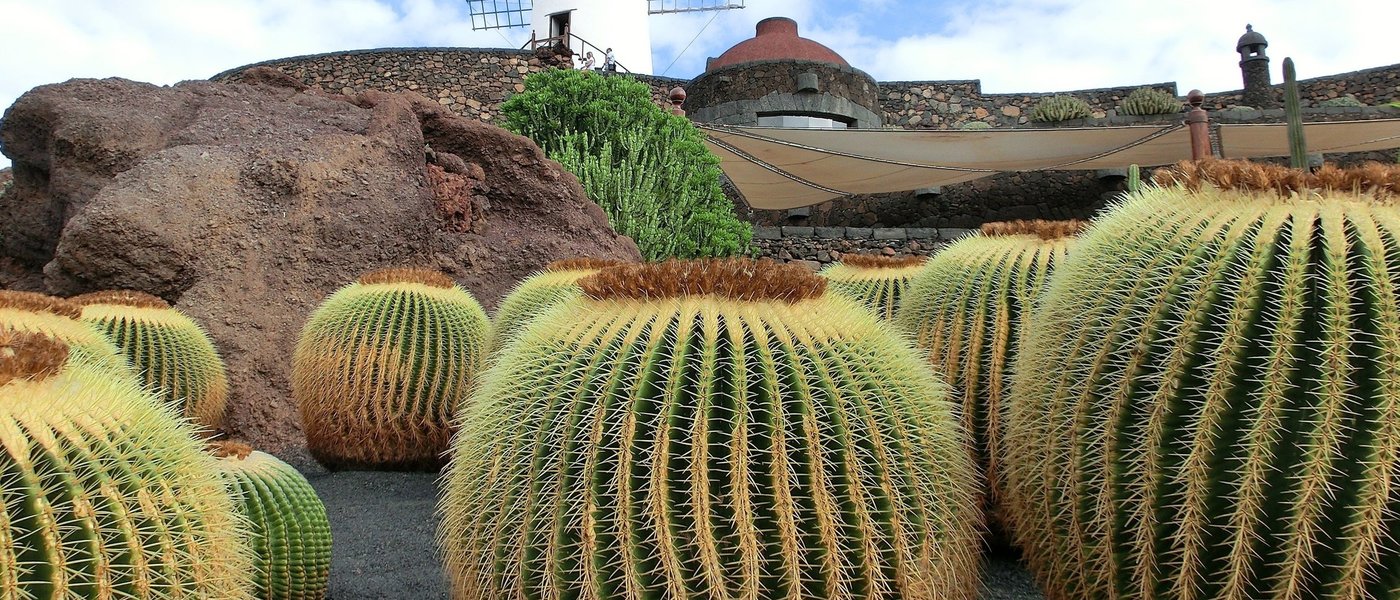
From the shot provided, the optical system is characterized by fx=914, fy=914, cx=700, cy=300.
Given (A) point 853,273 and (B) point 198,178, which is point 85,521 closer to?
(A) point 853,273

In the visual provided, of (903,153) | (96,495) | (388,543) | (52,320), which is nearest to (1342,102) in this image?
(903,153)

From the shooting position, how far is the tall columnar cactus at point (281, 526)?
2730mm

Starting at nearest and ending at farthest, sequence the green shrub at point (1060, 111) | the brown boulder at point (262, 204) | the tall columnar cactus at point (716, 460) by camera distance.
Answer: the tall columnar cactus at point (716, 460), the brown boulder at point (262, 204), the green shrub at point (1060, 111)

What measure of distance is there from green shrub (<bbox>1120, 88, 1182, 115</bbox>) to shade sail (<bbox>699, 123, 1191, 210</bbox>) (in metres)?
2.54

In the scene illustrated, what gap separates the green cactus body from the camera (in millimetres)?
3434

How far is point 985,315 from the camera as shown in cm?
272

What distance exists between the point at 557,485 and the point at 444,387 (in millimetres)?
2913

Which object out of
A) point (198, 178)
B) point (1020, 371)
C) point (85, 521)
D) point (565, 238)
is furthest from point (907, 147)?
point (85, 521)

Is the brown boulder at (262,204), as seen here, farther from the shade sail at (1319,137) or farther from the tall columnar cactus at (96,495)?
the shade sail at (1319,137)

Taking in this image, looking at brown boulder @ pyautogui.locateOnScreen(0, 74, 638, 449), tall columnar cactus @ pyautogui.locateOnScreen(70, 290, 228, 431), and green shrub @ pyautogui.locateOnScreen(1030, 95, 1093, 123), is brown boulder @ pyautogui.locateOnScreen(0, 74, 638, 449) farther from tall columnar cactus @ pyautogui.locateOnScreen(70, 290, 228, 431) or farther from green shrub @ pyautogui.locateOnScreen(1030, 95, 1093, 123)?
green shrub @ pyautogui.locateOnScreen(1030, 95, 1093, 123)

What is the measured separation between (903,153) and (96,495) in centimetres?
1288

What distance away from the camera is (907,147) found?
43.7 feet

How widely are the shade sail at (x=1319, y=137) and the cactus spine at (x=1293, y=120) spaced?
12.1 m

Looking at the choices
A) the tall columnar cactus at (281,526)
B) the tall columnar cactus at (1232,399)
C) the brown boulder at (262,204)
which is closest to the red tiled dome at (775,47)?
the brown boulder at (262,204)
